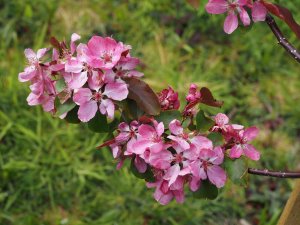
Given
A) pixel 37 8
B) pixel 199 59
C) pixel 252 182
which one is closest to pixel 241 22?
pixel 252 182

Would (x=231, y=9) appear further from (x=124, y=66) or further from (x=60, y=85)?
(x=60, y=85)

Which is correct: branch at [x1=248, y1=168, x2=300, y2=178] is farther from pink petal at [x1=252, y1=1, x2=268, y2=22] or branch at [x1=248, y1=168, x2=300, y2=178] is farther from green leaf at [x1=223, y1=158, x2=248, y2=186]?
pink petal at [x1=252, y1=1, x2=268, y2=22]

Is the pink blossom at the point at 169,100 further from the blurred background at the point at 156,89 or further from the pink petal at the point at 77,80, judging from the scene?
the blurred background at the point at 156,89

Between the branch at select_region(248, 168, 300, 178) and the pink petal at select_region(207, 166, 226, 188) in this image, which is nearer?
the pink petal at select_region(207, 166, 226, 188)

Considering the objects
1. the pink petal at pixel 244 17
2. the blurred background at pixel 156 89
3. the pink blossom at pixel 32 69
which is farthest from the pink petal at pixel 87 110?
the blurred background at pixel 156 89

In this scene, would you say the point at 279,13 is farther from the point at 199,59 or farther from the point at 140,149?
the point at 199,59

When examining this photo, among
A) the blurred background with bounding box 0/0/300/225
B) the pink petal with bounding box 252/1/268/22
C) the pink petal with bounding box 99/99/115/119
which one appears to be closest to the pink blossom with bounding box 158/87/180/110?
the pink petal with bounding box 99/99/115/119

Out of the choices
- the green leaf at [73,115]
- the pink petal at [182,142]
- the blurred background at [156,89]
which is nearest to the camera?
the pink petal at [182,142]
